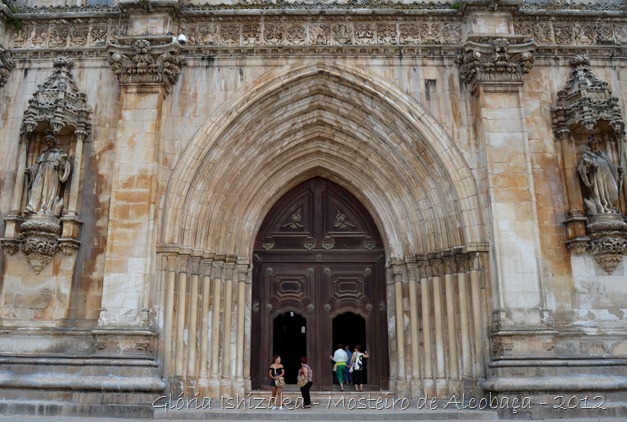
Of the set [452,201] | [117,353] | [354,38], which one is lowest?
[117,353]

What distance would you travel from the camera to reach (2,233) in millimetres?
11289

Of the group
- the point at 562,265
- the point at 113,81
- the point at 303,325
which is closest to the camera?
the point at 562,265

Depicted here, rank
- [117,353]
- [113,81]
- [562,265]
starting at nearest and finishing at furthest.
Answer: [117,353] → [562,265] → [113,81]

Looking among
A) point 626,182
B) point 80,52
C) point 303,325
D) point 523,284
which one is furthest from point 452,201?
point 80,52

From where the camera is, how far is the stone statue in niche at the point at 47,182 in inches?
437

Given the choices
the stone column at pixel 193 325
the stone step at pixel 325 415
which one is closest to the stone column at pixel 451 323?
the stone step at pixel 325 415

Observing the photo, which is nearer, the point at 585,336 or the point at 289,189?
the point at 585,336

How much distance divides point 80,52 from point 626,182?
11.8m

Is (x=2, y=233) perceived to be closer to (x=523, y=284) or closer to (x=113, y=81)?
(x=113, y=81)

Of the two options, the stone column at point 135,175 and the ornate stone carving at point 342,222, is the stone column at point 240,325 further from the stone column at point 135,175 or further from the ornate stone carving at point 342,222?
the ornate stone carving at point 342,222

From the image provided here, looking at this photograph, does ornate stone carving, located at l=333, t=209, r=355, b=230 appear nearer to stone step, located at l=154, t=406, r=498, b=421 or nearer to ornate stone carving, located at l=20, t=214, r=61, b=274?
stone step, located at l=154, t=406, r=498, b=421

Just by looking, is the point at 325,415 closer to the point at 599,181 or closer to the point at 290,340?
the point at 290,340

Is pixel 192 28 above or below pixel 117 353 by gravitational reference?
above

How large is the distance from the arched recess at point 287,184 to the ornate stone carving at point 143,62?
4.67ft
